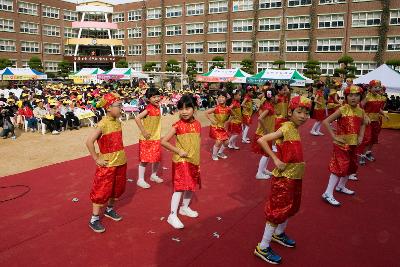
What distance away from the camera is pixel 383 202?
6176 mm

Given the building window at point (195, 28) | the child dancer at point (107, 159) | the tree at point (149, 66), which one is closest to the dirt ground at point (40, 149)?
the child dancer at point (107, 159)

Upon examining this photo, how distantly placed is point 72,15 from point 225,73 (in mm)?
45315

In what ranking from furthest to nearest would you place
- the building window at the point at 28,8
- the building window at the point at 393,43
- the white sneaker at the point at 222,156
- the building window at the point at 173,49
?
1. the building window at the point at 173,49
2. the building window at the point at 28,8
3. the building window at the point at 393,43
4. the white sneaker at the point at 222,156

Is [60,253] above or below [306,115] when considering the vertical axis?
below

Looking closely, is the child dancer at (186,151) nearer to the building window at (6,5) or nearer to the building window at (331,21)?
A: the building window at (331,21)

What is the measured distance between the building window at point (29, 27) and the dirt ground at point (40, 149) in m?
44.9

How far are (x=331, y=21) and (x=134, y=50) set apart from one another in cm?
3341

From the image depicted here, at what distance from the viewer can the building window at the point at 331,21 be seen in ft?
123

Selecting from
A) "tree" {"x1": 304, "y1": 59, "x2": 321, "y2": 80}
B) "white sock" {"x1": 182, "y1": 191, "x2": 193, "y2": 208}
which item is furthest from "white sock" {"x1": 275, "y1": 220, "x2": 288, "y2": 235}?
"tree" {"x1": 304, "y1": 59, "x2": 321, "y2": 80}

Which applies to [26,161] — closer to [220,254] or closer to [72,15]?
[220,254]

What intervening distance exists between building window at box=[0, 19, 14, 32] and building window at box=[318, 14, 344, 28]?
44.4 m

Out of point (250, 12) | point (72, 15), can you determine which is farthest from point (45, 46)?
point (250, 12)

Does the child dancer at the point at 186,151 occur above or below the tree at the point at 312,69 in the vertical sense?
below

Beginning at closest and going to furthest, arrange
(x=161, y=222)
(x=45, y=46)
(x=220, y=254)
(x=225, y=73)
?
1. (x=220, y=254)
2. (x=161, y=222)
3. (x=225, y=73)
4. (x=45, y=46)
